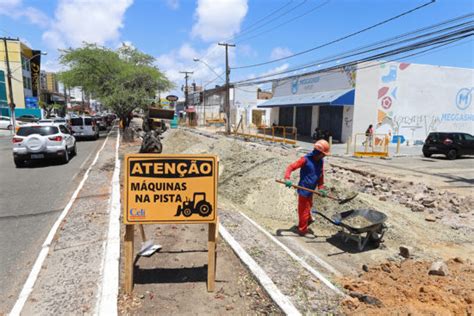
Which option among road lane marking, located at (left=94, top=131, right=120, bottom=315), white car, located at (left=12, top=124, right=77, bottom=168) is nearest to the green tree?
white car, located at (left=12, top=124, right=77, bottom=168)

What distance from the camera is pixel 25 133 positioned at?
13.2 meters

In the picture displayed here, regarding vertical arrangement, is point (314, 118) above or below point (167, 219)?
above

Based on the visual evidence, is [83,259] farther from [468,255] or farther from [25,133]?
[25,133]

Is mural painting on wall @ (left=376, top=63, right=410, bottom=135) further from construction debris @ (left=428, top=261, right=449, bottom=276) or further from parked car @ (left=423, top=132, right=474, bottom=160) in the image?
construction debris @ (left=428, top=261, right=449, bottom=276)

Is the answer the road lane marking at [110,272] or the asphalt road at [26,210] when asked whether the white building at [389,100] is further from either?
the road lane marking at [110,272]

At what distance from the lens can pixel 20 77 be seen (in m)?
52.9

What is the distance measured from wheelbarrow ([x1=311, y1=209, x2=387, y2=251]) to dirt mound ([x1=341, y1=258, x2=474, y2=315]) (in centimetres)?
65

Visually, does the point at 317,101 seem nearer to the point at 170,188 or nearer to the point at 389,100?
the point at 389,100

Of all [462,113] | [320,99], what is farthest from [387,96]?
[462,113]

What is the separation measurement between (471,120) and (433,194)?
2655 centimetres

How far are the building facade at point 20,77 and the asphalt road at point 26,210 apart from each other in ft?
144

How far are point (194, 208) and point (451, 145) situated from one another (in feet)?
65.5

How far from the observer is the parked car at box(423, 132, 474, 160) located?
19.4 metres

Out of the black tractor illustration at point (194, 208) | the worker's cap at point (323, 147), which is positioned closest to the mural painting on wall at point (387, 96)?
the worker's cap at point (323, 147)
